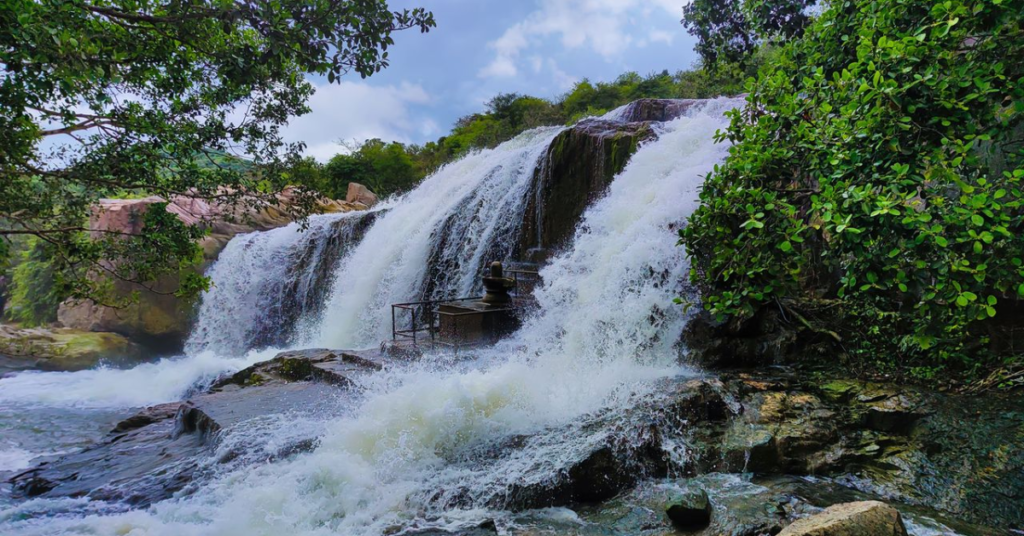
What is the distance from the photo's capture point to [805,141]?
13.1 feet

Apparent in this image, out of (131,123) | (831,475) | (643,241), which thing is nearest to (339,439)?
(131,123)

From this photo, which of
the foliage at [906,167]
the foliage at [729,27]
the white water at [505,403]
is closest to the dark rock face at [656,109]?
the white water at [505,403]

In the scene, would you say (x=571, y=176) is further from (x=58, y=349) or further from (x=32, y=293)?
(x=32, y=293)

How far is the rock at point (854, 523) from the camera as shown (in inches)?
99.1

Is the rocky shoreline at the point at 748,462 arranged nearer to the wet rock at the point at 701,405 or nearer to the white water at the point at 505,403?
the wet rock at the point at 701,405

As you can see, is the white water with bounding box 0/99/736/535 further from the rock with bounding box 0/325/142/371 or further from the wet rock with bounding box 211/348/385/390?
the rock with bounding box 0/325/142/371

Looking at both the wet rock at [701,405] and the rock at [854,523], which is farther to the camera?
the wet rock at [701,405]

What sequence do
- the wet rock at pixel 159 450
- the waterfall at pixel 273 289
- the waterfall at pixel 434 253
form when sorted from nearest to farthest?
the wet rock at pixel 159 450, the waterfall at pixel 434 253, the waterfall at pixel 273 289

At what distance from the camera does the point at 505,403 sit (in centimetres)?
496

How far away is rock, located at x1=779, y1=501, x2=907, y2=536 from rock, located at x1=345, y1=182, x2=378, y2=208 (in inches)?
913

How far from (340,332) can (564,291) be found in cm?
627

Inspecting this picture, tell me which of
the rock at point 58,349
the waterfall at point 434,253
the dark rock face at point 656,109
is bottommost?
the rock at point 58,349

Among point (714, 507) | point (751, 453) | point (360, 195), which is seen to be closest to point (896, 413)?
point (751, 453)

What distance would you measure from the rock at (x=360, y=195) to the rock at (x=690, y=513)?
2242 cm
